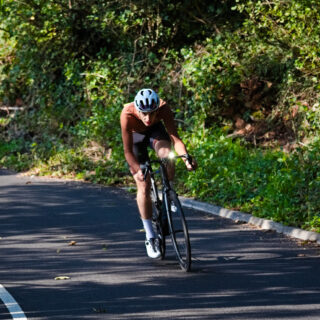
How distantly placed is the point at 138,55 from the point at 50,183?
5.18m

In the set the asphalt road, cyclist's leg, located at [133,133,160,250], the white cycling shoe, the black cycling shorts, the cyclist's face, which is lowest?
the asphalt road

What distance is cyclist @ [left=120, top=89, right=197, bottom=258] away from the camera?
826 centimetres

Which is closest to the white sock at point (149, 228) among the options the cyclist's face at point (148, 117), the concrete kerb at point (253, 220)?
the cyclist's face at point (148, 117)

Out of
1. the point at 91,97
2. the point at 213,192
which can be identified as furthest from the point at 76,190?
the point at 91,97

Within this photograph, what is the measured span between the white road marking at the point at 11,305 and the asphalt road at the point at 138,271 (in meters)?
0.04

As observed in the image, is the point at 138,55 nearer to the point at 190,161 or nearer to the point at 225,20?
the point at 225,20

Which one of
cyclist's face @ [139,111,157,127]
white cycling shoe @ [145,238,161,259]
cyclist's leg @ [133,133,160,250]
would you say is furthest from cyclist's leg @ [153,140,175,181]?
white cycling shoe @ [145,238,161,259]

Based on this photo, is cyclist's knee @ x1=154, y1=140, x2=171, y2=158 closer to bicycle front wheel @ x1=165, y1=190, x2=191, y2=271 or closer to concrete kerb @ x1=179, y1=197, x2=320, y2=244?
bicycle front wheel @ x1=165, y1=190, x2=191, y2=271

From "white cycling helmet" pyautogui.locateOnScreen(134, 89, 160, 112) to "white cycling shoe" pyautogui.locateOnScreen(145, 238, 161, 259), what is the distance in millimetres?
1530

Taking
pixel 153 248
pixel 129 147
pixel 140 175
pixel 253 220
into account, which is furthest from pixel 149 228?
pixel 253 220

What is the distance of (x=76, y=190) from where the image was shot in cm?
1563

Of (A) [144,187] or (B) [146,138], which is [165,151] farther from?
(A) [144,187]

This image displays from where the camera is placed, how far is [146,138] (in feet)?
29.2

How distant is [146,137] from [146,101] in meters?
0.80
